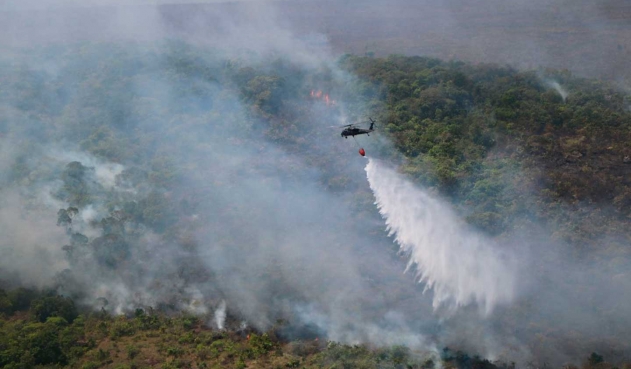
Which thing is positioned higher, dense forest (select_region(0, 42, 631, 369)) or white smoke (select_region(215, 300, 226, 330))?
dense forest (select_region(0, 42, 631, 369))

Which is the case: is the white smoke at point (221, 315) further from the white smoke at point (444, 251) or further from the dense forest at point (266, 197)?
the white smoke at point (444, 251)

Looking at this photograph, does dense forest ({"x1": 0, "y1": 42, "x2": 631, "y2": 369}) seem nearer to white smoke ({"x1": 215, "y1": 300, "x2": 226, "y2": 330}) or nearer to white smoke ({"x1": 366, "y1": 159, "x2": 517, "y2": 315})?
white smoke ({"x1": 215, "y1": 300, "x2": 226, "y2": 330})

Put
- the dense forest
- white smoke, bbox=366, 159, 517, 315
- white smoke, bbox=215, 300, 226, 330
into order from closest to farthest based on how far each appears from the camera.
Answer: the dense forest, white smoke, bbox=215, 300, 226, 330, white smoke, bbox=366, 159, 517, 315

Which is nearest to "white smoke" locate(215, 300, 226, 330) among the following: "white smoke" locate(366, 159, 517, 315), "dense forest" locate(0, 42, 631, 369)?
"dense forest" locate(0, 42, 631, 369)

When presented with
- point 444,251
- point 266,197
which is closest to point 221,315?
point 266,197

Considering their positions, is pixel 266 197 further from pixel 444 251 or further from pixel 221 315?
pixel 444 251

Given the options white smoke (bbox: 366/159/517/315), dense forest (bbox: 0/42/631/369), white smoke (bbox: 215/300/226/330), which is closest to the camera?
dense forest (bbox: 0/42/631/369)

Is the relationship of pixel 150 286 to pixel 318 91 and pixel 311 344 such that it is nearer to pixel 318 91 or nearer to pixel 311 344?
pixel 311 344

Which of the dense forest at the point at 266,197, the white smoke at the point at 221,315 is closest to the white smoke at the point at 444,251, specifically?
the dense forest at the point at 266,197
